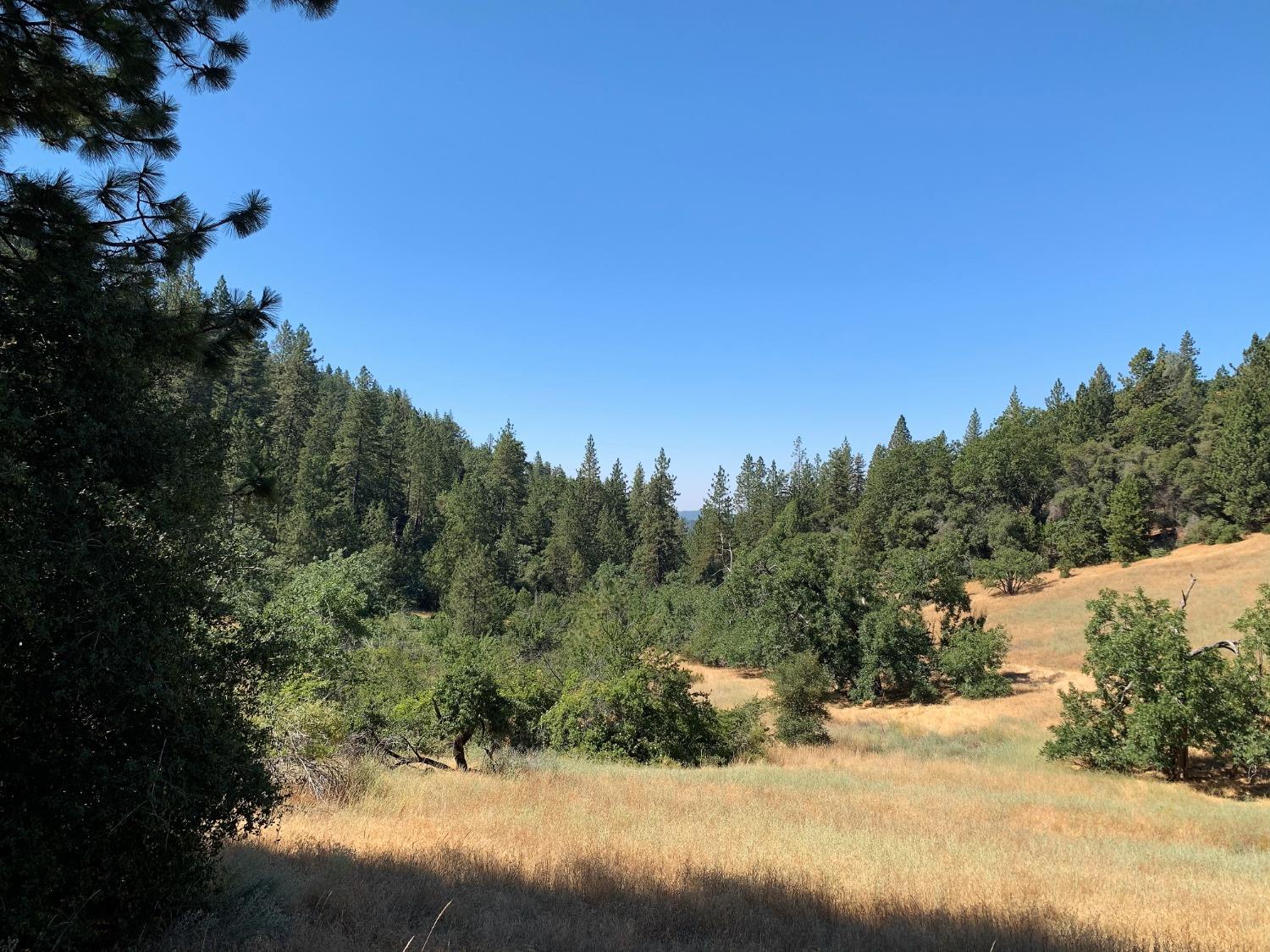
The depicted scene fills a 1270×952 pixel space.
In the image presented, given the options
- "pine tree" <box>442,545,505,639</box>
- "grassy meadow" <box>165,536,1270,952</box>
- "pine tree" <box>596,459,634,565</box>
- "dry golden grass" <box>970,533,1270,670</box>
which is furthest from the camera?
"pine tree" <box>596,459,634,565</box>

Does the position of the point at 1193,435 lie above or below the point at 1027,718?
above

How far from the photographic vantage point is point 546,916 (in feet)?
17.2

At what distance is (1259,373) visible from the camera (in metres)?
63.5

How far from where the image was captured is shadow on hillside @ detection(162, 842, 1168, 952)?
4.53 metres

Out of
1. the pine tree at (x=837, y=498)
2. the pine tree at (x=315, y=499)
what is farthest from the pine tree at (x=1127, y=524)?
the pine tree at (x=315, y=499)

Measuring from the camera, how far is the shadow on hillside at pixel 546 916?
453cm

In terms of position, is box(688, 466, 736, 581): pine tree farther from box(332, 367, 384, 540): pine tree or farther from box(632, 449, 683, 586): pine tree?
box(332, 367, 384, 540): pine tree

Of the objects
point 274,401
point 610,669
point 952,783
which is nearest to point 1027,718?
point 952,783

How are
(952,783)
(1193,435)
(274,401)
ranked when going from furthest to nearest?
(274,401) < (1193,435) < (952,783)

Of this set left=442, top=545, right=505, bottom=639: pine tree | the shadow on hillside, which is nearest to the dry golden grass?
the shadow on hillside

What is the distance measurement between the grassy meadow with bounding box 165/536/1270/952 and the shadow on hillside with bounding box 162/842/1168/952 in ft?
0.08

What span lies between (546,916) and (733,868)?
276cm

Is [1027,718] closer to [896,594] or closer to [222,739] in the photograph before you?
[896,594]

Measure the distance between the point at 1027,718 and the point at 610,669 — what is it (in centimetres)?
1871
